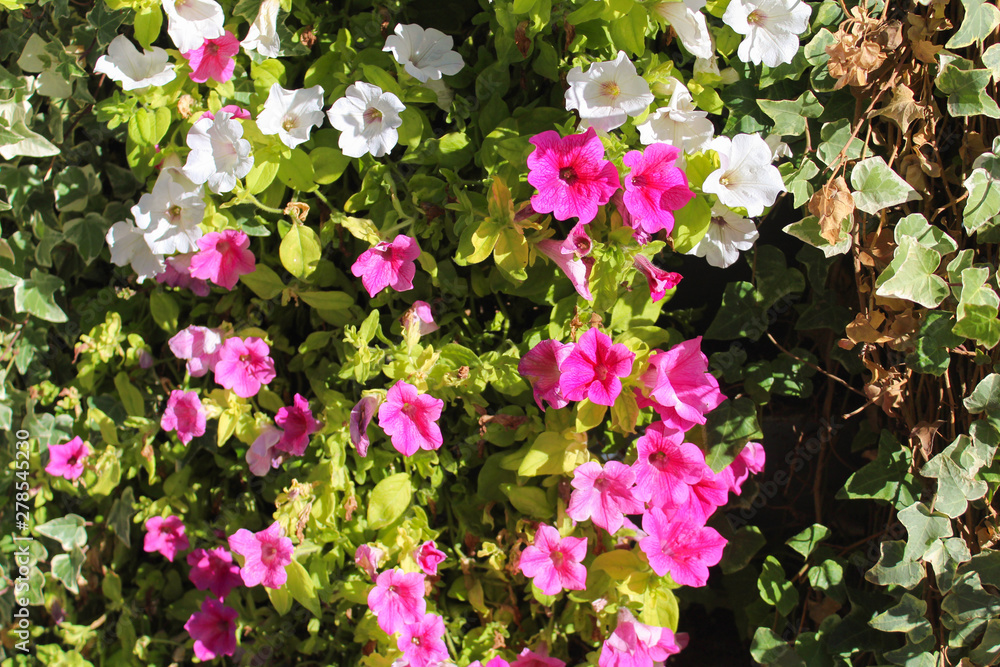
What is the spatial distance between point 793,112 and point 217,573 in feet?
4.49

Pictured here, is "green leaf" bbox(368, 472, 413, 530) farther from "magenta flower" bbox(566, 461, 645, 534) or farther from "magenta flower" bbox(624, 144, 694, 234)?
"magenta flower" bbox(624, 144, 694, 234)

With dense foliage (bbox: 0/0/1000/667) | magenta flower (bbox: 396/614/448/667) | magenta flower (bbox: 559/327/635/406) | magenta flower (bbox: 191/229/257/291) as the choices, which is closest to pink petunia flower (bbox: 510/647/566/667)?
dense foliage (bbox: 0/0/1000/667)

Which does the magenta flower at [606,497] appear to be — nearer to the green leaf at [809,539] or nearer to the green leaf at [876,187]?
the green leaf at [809,539]

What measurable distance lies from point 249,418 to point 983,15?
1.36 metres

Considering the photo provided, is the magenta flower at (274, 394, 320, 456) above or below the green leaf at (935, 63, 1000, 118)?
below

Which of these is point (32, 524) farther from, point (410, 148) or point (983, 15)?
point (983, 15)

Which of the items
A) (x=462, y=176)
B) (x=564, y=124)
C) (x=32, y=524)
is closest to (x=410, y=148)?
(x=462, y=176)

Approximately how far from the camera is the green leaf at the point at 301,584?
108cm

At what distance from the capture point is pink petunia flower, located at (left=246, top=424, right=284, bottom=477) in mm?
1183

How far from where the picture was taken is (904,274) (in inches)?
36.5

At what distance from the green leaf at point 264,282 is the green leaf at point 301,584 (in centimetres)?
48

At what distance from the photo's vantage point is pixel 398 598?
1047 mm

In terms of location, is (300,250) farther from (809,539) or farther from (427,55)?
(809,539)

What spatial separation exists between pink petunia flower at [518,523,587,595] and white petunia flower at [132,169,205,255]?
0.77 meters
